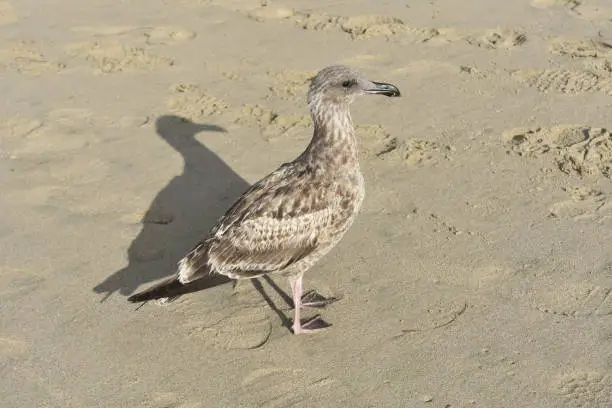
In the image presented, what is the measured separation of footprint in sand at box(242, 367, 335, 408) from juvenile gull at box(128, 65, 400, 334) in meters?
0.49

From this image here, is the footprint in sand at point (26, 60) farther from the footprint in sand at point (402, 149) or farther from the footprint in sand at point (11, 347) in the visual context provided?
the footprint in sand at point (11, 347)

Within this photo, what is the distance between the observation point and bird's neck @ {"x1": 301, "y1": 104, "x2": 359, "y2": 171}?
5.93m

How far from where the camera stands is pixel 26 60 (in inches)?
395

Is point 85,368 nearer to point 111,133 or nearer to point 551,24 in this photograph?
point 111,133

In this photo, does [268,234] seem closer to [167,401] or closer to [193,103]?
[167,401]

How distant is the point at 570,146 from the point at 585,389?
3265mm

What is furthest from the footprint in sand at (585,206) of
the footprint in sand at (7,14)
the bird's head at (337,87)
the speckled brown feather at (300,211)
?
the footprint in sand at (7,14)

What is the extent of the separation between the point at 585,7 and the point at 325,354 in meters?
7.11

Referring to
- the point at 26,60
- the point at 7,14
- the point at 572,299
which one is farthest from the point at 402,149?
A: the point at 7,14

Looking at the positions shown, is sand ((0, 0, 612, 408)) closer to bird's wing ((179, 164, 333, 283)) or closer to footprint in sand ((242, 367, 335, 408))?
footprint in sand ((242, 367, 335, 408))

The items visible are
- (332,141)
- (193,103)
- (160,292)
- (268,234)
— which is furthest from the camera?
(193,103)

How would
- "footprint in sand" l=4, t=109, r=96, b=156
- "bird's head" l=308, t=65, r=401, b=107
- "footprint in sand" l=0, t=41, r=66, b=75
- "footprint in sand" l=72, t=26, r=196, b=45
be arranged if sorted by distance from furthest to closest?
"footprint in sand" l=72, t=26, r=196, b=45 < "footprint in sand" l=0, t=41, r=66, b=75 < "footprint in sand" l=4, t=109, r=96, b=156 < "bird's head" l=308, t=65, r=401, b=107

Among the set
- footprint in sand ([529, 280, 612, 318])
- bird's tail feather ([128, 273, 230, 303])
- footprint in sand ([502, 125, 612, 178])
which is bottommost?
footprint in sand ([529, 280, 612, 318])

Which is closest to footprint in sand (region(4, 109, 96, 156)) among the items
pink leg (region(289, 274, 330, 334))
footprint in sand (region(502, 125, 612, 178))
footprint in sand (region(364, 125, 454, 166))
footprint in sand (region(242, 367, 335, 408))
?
footprint in sand (region(364, 125, 454, 166))
